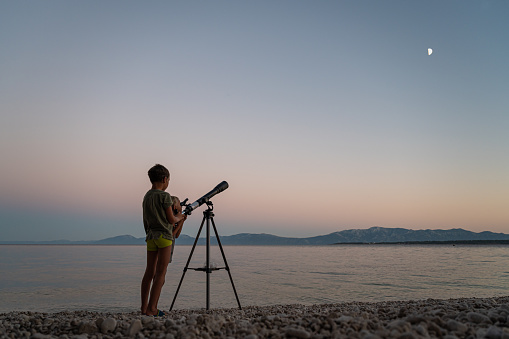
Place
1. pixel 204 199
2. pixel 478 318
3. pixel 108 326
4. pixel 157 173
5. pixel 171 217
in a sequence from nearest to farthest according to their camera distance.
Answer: pixel 478 318
pixel 108 326
pixel 171 217
pixel 157 173
pixel 204 199

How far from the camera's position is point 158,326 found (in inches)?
132

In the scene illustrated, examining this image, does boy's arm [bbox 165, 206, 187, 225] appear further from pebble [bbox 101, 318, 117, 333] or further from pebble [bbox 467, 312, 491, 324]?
pebble [bbox 467, 312, 491, 324]

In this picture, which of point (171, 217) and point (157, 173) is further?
point (157, 173)

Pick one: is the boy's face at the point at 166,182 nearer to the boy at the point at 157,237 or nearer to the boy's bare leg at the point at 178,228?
the boy at the point at 157,237

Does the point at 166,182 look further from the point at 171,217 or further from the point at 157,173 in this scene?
the point at 171,217

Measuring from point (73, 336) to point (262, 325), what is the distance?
1752 mm

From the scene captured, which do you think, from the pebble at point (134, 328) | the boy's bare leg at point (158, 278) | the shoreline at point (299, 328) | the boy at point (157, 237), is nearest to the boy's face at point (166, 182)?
the boy at point (157, 237)

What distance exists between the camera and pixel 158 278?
4.93 m

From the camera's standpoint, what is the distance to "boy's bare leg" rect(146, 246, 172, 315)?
4879mm

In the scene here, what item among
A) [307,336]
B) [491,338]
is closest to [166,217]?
[307,336]

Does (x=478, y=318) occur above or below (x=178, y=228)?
below

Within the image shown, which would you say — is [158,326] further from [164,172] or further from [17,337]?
[164,172]

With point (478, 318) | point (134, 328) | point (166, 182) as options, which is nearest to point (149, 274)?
point (166, 182)

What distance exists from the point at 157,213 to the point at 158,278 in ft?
2.97
